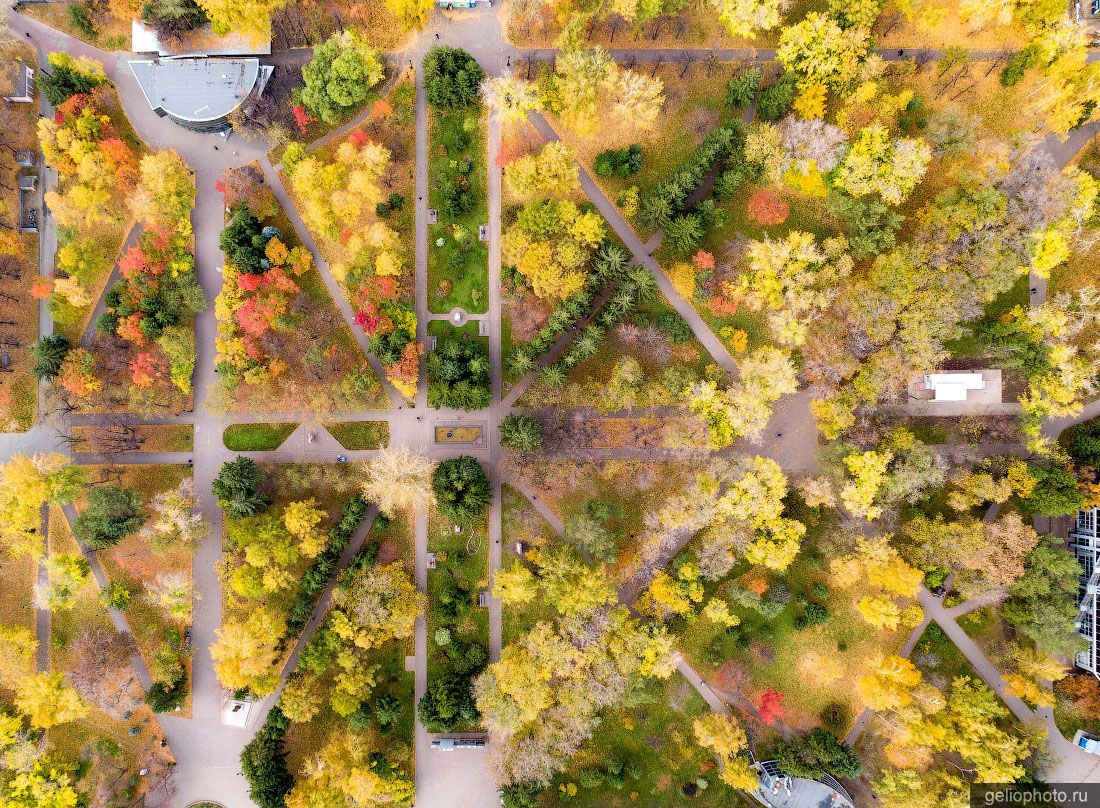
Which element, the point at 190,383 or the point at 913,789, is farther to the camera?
the point at 190,383

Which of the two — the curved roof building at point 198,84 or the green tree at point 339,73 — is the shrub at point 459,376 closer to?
the green tree at point 339,73

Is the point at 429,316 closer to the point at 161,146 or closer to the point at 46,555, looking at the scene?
the point at 161,146

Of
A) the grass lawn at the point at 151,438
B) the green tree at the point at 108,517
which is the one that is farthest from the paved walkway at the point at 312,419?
the green tree at the point at 108,517

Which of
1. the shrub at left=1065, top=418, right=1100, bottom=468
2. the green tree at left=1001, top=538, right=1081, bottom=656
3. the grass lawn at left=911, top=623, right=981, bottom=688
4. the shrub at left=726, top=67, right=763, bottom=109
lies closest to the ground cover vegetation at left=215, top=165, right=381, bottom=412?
the shrub at left=726, top=67, right=763, bottom=109

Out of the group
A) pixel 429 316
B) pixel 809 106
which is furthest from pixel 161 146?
pixel 809 106

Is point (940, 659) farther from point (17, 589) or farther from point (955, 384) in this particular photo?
point (17, 589)

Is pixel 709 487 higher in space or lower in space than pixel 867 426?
lower
